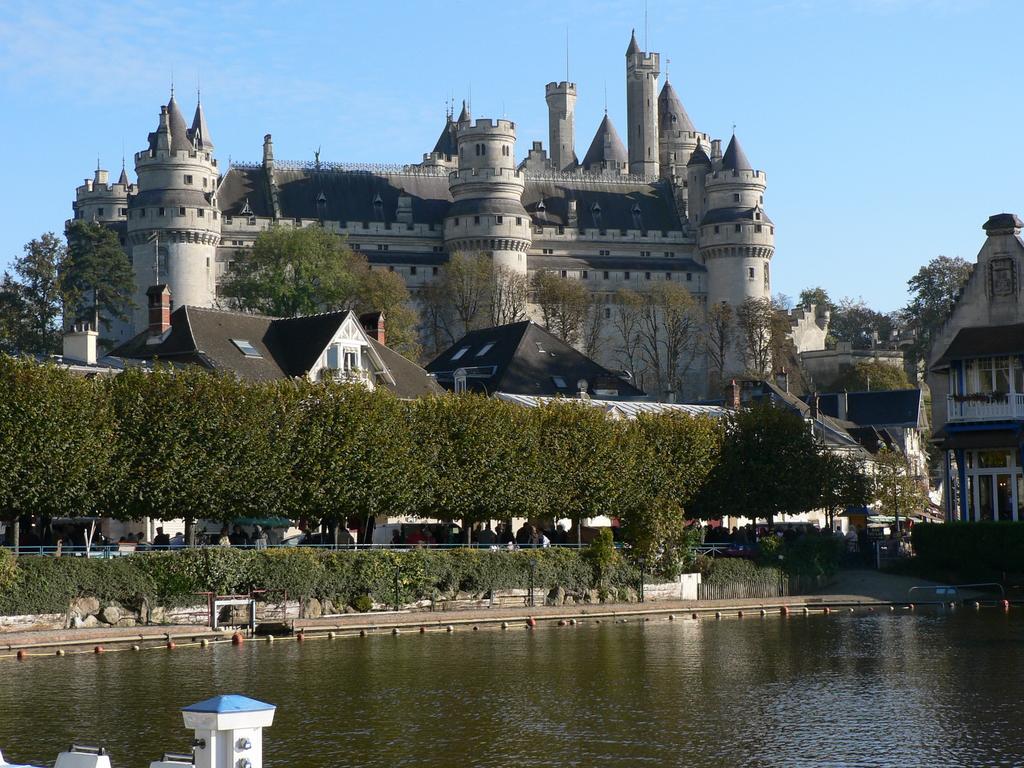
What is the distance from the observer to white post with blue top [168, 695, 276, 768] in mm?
15977

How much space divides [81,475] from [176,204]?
96.5 meters

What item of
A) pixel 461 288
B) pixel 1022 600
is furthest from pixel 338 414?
pixel 461 288

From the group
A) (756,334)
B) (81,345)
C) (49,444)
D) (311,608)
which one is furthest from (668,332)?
(49,444)

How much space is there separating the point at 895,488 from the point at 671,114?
12726 cm

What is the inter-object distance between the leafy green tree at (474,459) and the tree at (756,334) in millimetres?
83236

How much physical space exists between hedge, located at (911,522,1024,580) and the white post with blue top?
123ft

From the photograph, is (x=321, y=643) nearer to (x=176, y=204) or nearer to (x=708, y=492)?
(x=708, y=492)

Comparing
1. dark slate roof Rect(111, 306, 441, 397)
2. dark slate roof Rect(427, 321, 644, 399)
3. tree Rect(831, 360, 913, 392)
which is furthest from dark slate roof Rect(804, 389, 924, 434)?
dark slate roof Rect(111, 306, 441, 397)

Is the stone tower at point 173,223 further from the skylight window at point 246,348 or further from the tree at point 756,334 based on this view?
the skylight window at point 246,348

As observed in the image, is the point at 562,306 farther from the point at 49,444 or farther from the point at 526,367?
the point at 49,444

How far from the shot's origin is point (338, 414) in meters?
46.1

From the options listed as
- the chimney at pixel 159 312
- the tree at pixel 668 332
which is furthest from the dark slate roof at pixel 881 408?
the chimney at pixel 159 312

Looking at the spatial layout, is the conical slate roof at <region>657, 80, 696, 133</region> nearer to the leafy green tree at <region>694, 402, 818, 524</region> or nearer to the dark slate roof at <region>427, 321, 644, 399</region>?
the dark slate roof at <region>427, 321, 644, 399</region>

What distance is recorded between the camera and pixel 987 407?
51.9 meters
